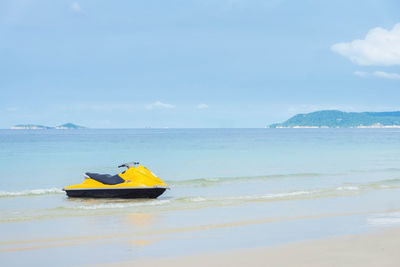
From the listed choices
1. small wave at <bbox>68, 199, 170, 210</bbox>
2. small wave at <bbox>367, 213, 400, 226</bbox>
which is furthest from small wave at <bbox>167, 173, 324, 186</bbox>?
small wave at <bbox>367, 213, 400, 226</bbox>

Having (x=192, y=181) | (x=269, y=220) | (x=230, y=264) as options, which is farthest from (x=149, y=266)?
(x=192, y=181)

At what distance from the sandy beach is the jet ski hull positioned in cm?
594

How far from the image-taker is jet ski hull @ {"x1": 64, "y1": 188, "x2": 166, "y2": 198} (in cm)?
1295

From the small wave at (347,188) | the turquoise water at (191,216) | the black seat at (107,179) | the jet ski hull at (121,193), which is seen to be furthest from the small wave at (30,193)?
the small wave at (347,188)

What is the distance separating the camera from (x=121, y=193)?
1301cm

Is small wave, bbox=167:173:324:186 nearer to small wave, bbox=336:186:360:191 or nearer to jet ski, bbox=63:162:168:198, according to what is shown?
small wave, bbox=336:186:360:191

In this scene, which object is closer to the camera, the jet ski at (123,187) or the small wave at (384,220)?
the small wave at (384,220)

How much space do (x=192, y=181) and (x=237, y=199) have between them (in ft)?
17.4

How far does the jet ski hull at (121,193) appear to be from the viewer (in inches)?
510

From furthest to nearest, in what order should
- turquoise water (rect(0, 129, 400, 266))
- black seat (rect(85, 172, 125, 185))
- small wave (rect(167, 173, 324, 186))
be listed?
1. small wave (rect(167, 173, 324, 186))
2. black seat (rect(85, 172, 125, 185))
3. turquoise water (rect(0, 129, 400, 266))

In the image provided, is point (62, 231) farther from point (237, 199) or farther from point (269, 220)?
point (237, 199)

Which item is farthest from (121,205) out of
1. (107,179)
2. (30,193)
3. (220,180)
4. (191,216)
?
(220,180)

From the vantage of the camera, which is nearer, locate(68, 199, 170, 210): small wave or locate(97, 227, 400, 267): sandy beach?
locate(97, 227, 400, 267): sandy beach

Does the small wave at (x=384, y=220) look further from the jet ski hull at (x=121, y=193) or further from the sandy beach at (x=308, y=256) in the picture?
the jet ski hull at (x=121, y=193)
